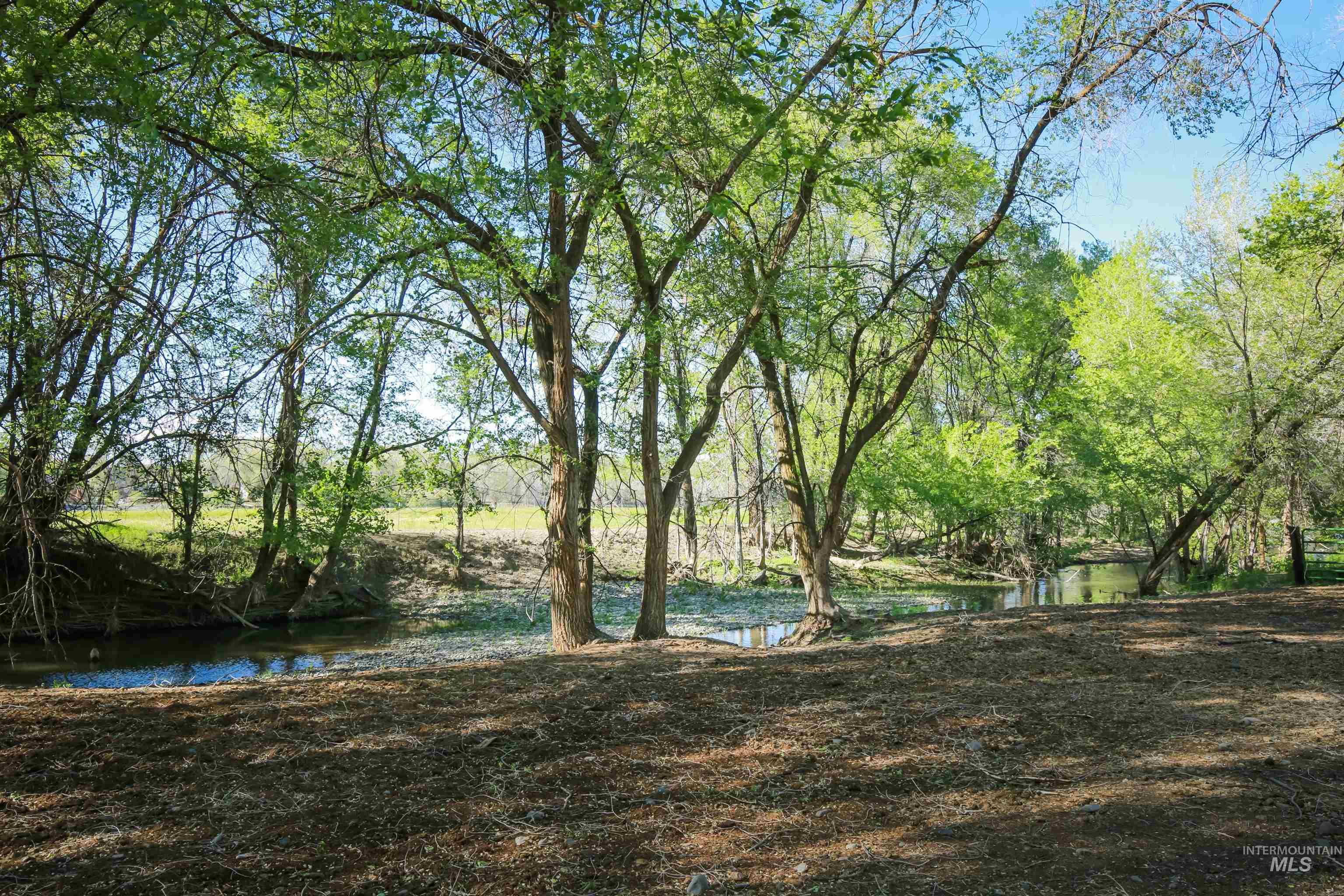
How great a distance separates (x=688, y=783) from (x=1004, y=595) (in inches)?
702

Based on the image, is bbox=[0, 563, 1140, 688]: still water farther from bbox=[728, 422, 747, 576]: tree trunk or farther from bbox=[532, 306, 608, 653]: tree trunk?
bbox=[532, 306, 608, 653]: tree trunk

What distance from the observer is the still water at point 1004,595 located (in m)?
14.6

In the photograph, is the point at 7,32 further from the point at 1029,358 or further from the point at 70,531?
the point at 1029,358

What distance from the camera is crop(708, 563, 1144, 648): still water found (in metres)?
14.6

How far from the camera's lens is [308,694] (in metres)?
5.00

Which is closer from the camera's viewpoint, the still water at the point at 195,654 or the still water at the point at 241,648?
the still water at the point at 195,654

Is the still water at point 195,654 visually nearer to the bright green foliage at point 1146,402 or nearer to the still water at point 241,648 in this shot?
the still water at point 241,648

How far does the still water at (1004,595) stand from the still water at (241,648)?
0.05 m

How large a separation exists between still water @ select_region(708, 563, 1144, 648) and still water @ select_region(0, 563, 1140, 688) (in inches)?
2.2

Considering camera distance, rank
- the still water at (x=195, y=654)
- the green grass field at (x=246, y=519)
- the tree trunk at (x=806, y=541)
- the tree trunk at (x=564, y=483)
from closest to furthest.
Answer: the tree trunk at (x=564, y=483), the green grass field at (x=246, y=519), the tree trunk at (x=806, y=541), the still water at (x=195, y=654)

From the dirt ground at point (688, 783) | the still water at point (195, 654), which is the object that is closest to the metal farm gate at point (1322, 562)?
the dirt ground at point (688, 783)

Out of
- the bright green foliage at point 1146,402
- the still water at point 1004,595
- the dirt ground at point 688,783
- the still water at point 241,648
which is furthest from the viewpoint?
the bright green foliage at point 1146,402

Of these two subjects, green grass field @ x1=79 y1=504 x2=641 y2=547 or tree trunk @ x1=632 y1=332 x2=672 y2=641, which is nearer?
tree trunk @ x1=632 y1=332 x2=672 y2=641

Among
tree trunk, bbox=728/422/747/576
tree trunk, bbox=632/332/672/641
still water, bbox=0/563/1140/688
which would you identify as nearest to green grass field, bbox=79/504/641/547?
tree trunk, bbox=632/332/672/641
